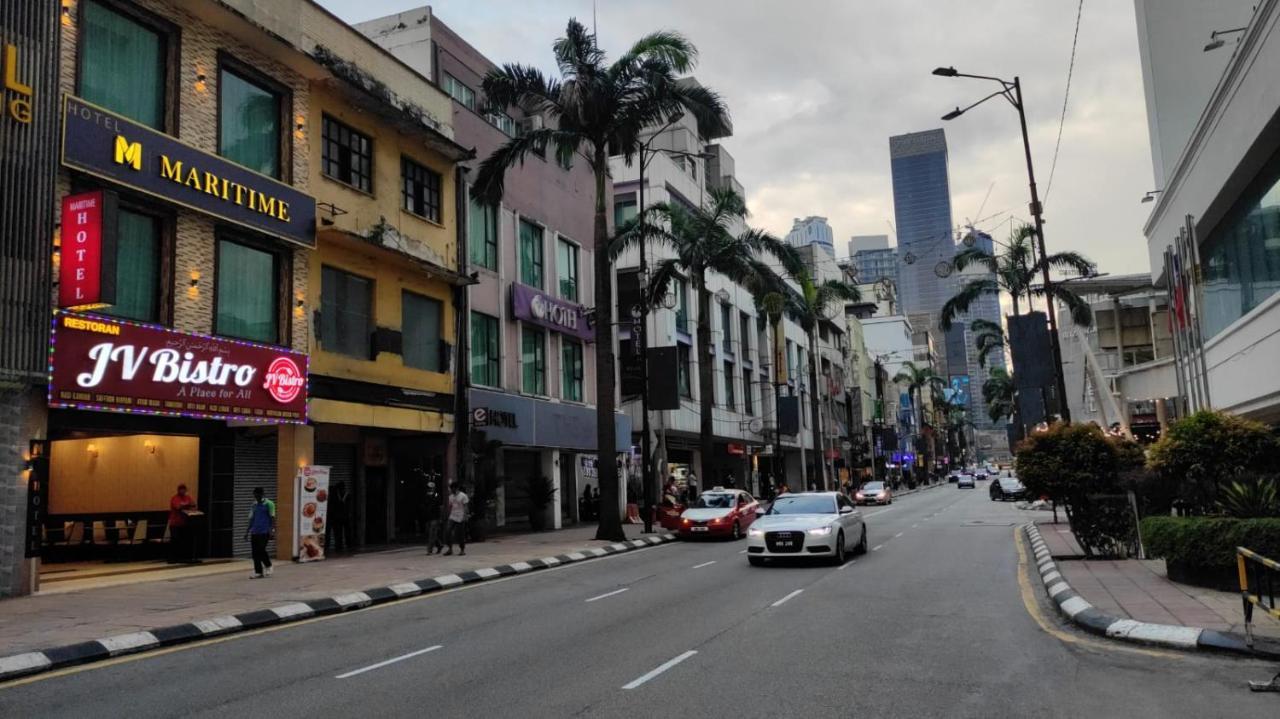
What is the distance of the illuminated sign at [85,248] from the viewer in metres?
14.9

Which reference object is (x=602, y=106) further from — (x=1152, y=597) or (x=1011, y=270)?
(x=1011, y=270)

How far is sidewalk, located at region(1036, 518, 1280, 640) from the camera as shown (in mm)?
9516

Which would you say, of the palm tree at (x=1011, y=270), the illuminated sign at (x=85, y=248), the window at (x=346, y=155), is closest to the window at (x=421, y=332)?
the window at (x=346, y=155)

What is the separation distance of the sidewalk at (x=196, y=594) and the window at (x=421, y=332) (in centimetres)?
569

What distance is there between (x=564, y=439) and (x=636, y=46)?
1406 cm

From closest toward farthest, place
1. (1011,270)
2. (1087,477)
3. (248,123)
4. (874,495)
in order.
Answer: (1087,477)
(248,123)
(1011,270)
(874,495)

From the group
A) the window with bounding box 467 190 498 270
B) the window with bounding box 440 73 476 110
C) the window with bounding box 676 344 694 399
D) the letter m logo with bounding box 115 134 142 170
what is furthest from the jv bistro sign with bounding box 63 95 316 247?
the window with bounding box 676 344 694 399

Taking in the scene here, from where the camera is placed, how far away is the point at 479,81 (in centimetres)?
3388

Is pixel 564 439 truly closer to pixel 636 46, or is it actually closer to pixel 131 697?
pixel 636 46

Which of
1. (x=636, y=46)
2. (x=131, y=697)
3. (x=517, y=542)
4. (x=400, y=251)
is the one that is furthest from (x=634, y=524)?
(x=131, y=697)

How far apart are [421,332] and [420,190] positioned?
14.0 feet

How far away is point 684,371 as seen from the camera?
4747 centimetres

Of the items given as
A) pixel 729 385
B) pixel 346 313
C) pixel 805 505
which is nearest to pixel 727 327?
pixel 729 385

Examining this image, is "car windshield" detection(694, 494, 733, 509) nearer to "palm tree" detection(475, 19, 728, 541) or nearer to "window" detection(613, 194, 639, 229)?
"palm tree" detection(475, 19, 728, 541)
